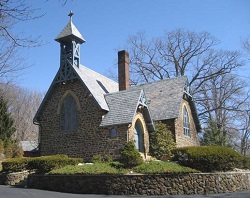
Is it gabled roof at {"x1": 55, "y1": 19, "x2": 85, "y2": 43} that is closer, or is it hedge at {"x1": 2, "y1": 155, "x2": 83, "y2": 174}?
hedge at {"x1": 2, "y1": 155, "x2": 83, "y2": 174}

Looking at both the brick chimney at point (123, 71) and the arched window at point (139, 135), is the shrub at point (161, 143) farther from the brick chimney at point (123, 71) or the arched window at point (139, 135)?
the brick chimney at point (123, 71)

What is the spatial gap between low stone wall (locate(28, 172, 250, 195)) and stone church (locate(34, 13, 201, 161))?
4842 mm

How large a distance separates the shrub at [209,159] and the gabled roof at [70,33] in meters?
12.5

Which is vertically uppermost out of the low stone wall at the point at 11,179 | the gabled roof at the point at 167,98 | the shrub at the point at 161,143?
the gabled roof at the point at 167,98

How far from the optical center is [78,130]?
22.7 meters

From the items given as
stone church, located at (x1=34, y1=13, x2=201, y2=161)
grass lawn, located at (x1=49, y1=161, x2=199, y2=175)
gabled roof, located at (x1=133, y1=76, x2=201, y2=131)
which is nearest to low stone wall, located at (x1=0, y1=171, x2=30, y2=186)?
grass lawn, located at (x1=49, y1=161, x2=199, y2=175)

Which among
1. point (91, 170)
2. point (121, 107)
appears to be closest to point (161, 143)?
point (121, 107)

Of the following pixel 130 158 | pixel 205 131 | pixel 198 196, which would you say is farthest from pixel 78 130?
pixel 205 131

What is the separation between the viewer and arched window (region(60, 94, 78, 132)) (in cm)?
2326

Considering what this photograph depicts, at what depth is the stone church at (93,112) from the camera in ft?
70.0

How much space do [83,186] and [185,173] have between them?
517cm

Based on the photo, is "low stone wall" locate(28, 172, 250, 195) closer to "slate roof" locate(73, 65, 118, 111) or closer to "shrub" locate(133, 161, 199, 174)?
"shrub" locate(133, 161, 199, 174)

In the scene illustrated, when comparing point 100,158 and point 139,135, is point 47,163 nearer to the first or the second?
point 100,158

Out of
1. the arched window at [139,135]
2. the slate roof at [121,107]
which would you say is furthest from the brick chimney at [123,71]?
the arched window at [139,135]
